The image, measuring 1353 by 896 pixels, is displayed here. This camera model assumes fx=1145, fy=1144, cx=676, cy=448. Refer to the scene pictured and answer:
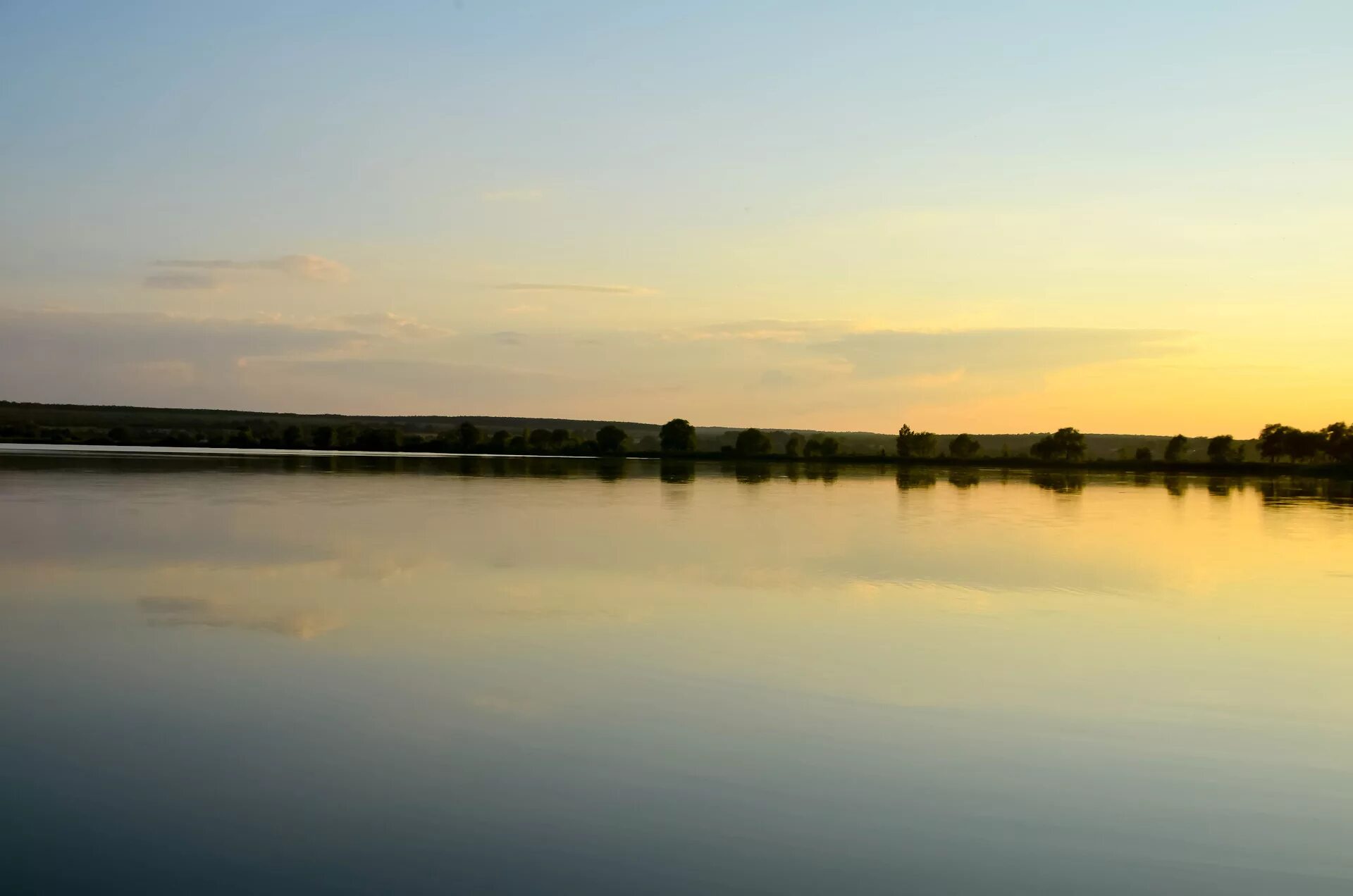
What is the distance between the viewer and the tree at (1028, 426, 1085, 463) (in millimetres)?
109562

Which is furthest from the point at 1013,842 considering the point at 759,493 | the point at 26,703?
the point at 759,493

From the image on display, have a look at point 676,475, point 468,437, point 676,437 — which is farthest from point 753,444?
point 676,475

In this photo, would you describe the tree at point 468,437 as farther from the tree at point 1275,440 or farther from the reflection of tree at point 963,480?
the tree at point 1275,440

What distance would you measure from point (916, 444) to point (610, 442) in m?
34.7

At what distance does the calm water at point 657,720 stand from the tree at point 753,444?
297 ft

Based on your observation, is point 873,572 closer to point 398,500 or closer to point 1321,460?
point 398,500

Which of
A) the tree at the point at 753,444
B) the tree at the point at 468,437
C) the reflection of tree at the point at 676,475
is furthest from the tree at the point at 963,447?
the reflection of tree at the point at 676,475

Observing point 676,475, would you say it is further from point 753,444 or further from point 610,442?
point 753,444

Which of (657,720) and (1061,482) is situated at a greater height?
Result: (1061,482)

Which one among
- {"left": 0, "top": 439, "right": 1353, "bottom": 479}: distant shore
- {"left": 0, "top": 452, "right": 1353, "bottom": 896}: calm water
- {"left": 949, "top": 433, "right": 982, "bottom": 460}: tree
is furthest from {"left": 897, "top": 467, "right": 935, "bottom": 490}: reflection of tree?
{"left": 949, "top": 433, "right": 982, "bottom": 460}: tree

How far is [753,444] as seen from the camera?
11150 cm

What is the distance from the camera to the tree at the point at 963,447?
11925 cm

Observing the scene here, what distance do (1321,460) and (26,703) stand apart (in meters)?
108

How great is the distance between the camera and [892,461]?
105750 millimetres
